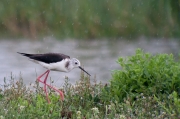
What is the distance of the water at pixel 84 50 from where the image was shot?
1244cm

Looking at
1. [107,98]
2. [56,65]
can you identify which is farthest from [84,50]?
[107,98]

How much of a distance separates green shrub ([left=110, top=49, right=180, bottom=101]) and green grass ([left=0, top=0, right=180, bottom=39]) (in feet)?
19.2

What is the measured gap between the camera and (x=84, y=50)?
1388cm

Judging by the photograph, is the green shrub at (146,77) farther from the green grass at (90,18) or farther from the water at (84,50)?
the green grass at (90,18)

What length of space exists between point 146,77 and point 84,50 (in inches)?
269

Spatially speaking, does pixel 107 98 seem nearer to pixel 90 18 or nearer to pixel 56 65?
pixel 56 65

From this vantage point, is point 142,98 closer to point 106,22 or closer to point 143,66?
point 143,66

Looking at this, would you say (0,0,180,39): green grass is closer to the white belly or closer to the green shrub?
the white belly

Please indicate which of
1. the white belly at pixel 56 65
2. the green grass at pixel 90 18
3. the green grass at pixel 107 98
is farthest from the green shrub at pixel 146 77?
the green grass at pixel 90 18

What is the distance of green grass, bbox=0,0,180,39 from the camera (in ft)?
43.7

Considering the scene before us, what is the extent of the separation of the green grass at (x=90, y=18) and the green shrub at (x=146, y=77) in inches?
230

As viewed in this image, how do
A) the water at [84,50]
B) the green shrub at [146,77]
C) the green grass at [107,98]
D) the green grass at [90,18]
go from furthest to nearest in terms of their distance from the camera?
the green grass at [90,18] → the water at [84,50] → the green shrub at [146,77] → the green grass at [107,98]

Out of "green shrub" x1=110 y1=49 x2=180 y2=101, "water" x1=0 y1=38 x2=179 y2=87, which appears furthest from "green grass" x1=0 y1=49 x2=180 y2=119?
"water" x1=0 y1=38 x2=179 y2=87

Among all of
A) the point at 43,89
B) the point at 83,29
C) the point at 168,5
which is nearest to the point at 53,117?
the point at 43,89
